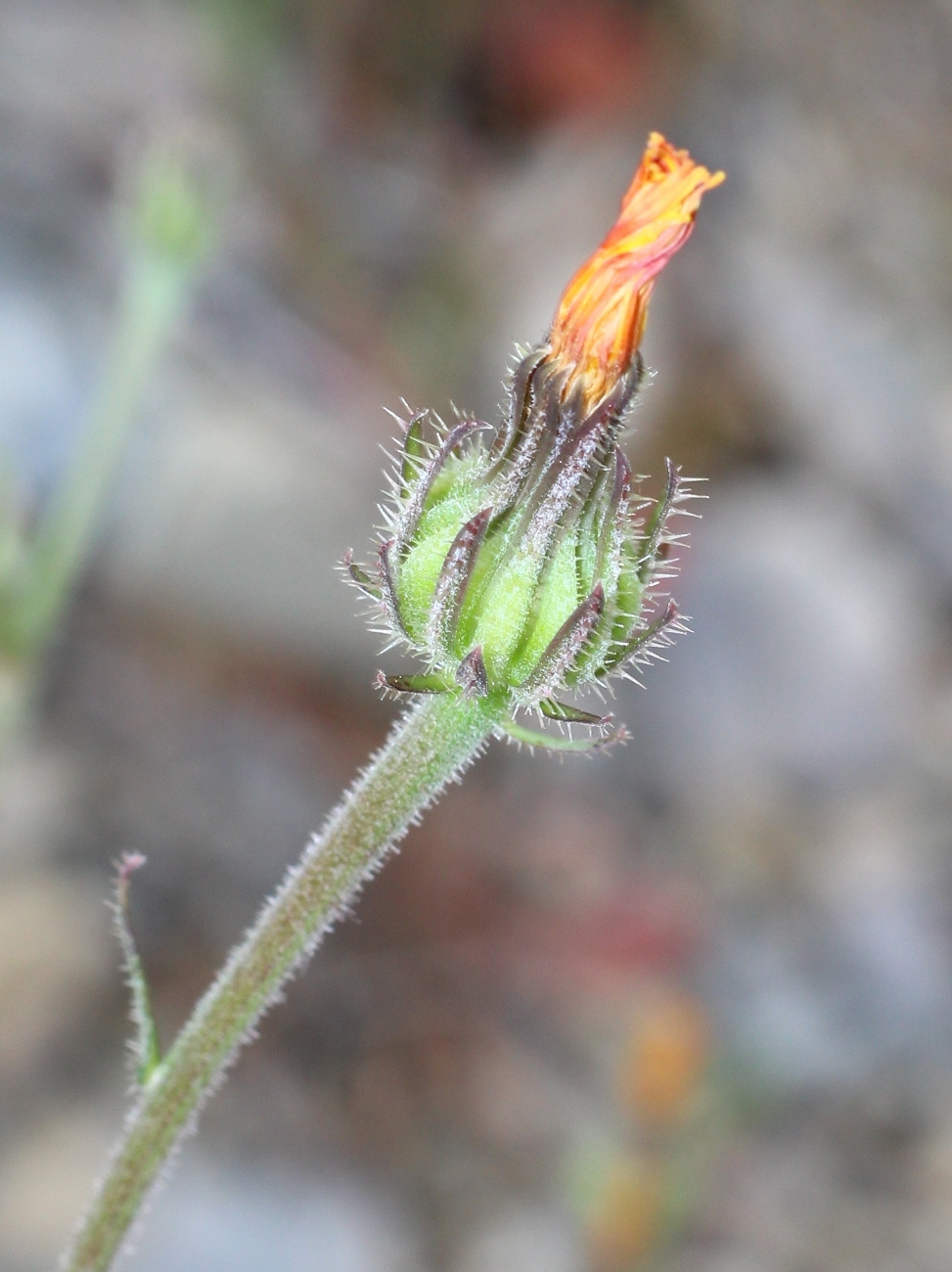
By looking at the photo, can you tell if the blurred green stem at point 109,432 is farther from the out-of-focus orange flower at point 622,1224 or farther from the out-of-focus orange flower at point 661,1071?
the out-of-focus orange flower at point 622,1224

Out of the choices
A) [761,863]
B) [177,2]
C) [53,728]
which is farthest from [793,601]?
[177,2]

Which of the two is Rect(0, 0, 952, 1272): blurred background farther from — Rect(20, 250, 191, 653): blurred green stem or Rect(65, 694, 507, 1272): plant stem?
Rect(65, 694, 507, 1272): plant stem

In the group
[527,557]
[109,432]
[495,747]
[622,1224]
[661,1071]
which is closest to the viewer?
[527,557]

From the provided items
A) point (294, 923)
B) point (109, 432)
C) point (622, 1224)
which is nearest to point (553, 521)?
point (294, 923)

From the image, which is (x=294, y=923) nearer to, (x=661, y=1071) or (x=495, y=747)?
(x=661, y=1071)

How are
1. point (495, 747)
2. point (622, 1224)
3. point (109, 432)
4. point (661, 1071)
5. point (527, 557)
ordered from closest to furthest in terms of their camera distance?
point (527, 557) → point (109, 432) → point (622, 1224) → point (661, 1071) → point (495, 747)

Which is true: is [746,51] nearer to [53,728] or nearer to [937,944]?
[937,944]
